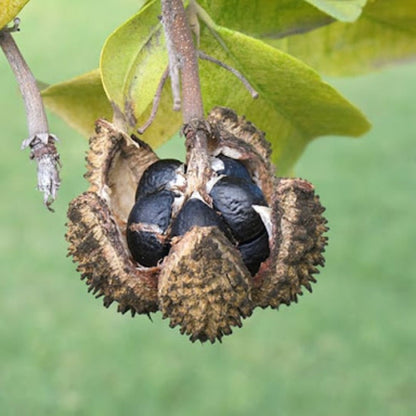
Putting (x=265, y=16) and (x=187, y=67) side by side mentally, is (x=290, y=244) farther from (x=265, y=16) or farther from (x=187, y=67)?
(x=265, y=16)

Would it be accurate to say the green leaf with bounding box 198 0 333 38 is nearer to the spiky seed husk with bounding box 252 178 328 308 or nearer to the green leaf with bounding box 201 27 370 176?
the green leaf with bounding box 201 27 370 176

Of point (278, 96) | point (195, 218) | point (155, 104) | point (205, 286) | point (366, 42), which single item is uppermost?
point (366, 42)

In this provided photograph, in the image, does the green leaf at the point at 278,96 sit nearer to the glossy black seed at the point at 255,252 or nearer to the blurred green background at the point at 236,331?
the glossy black seed at the point at 255,252

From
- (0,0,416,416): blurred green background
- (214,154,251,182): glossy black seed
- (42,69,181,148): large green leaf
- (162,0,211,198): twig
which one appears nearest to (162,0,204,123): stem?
(162,0,211,198): twig

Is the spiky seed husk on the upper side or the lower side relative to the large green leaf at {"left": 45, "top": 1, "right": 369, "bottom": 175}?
lower

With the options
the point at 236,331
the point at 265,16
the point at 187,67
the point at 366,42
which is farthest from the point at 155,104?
the point at 236,331

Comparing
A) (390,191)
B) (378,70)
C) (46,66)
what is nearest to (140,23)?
(378,70)
